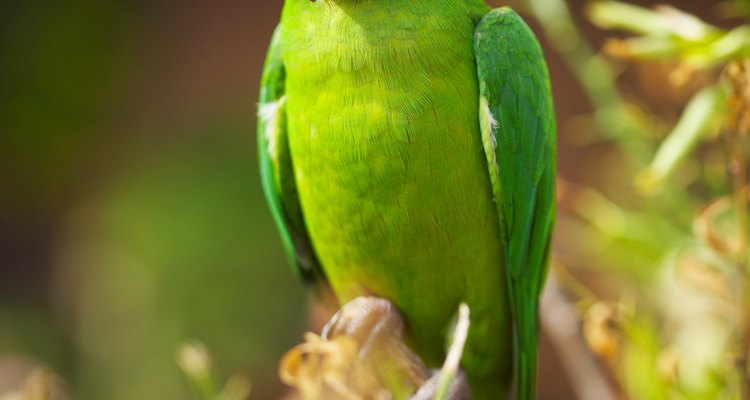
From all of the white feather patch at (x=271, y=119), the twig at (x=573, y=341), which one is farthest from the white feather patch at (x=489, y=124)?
the twig at (x=573, y=341)

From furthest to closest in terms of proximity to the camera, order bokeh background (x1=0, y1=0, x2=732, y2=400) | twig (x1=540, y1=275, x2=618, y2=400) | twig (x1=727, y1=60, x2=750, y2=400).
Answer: bokeh background (x1=0, y1=0, x2=732, y2=400), twig (x1=540, y1=275, x2=618, y2=400), twig (x1=727, y1=60, x2=750, y2=400)

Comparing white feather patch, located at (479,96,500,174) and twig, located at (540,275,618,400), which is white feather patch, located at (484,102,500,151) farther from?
twig, located at (540,275,618,400)

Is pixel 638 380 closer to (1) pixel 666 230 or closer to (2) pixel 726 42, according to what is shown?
(1) pixel 666 230

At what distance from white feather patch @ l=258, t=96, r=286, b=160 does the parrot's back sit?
0.04 m

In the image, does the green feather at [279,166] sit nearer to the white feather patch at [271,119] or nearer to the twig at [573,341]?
the white feather patch at [271,119]

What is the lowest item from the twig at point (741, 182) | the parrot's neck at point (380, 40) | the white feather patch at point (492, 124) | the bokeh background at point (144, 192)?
the bokeh background at point (144, 192)

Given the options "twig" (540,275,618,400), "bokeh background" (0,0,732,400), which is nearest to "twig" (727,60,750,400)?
"twig" (540,275,618,400)

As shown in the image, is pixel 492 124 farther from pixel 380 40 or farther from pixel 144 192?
pixel 144 192

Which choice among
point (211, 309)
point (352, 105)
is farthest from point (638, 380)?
point (211, 309)

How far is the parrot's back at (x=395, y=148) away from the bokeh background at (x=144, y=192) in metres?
1.52

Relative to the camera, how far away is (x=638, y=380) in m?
1.28

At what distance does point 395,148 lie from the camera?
963mm

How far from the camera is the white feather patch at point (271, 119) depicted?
1.09m

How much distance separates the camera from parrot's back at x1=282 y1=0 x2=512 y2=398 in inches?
37.7
